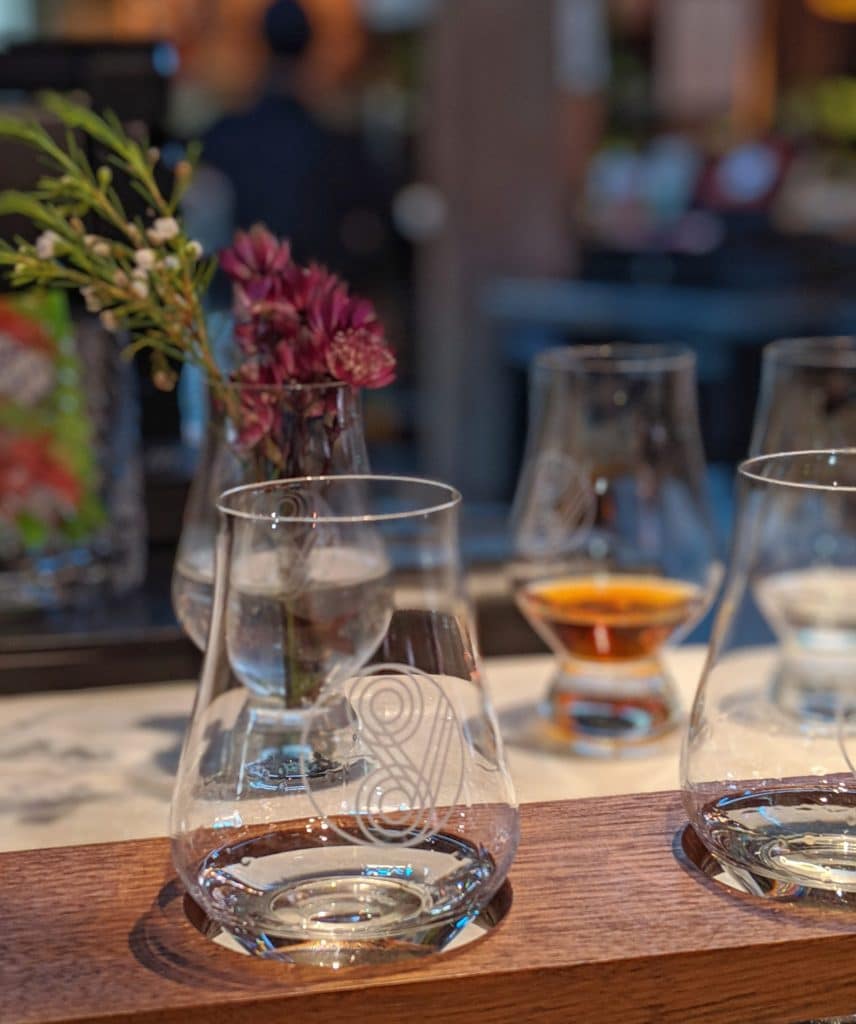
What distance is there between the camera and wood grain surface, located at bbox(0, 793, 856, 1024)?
2.05 ft

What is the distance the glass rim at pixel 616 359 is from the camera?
113 centimetres

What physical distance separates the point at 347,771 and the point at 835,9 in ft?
19.5

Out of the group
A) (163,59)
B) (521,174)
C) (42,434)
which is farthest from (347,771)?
(521,174)

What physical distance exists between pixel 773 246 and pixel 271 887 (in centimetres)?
418

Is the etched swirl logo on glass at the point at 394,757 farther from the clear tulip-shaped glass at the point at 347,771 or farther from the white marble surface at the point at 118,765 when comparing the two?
the white marble surface at the point at 118,765

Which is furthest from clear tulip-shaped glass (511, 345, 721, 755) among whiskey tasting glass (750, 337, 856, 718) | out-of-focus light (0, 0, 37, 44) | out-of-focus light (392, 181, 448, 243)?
out-of-focus light (392, 181, 448, 243)

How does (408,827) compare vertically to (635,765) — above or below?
above

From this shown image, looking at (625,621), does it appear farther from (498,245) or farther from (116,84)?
(498,245)

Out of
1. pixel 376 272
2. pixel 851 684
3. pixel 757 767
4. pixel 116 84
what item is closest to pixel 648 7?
pixel 376 272

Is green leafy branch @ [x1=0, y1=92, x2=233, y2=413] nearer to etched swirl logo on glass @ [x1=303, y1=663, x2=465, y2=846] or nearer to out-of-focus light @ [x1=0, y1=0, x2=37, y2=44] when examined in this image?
etched swirl logo on glass @ [x1=303, y1=663, x2=465, y2=846]

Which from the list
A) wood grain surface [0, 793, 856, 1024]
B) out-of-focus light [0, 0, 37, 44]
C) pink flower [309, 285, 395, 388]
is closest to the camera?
wood grain surface [0, 793, 856, 1024]

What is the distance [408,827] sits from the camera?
651 millimetres

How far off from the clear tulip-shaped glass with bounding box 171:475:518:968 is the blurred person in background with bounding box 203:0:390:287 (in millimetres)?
4151

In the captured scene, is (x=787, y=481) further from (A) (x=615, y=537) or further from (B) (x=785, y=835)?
(A) (x=615, y=537)
